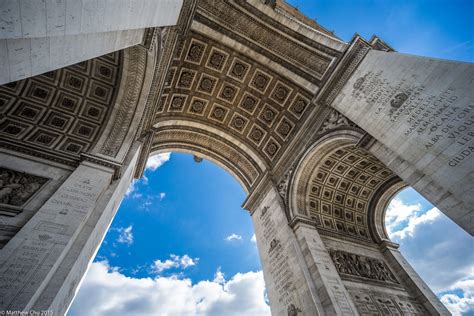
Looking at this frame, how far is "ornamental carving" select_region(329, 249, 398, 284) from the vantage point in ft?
29.1

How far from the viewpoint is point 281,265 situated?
868cm

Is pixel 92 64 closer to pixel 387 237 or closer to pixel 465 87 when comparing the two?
pixel 465 87

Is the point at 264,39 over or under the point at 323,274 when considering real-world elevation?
over

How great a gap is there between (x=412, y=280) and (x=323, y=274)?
5.07m

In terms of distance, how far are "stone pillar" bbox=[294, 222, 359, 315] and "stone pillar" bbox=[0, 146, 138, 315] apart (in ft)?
21.7

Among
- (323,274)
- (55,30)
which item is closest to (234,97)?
(323,274)

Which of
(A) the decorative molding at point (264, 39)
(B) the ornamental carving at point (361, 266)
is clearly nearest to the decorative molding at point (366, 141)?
(A) the decorative molding at point (264, 39)

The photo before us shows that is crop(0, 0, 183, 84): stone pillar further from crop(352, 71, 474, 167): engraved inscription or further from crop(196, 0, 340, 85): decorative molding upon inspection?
crop(352, 71, 474, 167): engraved inscription

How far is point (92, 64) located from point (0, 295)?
723cm

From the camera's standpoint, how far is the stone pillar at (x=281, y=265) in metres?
7.23

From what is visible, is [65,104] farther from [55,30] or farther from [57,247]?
[55,30]

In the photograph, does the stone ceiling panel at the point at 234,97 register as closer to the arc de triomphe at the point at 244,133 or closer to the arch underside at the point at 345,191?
the arc de triomphe at the point at 244,133

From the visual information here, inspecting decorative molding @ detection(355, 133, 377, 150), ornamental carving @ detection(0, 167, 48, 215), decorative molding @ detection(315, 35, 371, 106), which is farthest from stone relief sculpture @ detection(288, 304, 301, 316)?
ornamental carving @ detection(0, 167, 48, 215)

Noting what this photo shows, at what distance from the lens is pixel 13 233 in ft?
14.3
